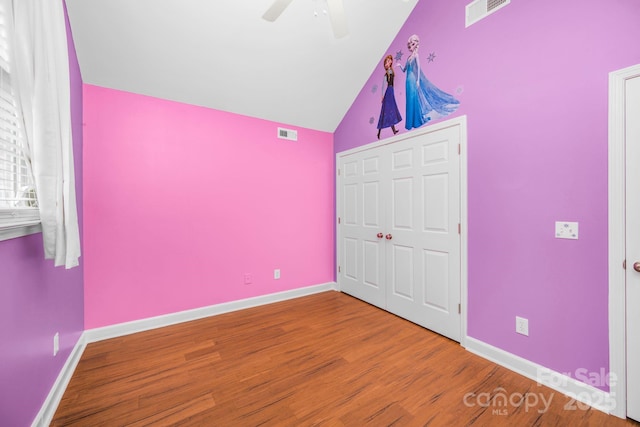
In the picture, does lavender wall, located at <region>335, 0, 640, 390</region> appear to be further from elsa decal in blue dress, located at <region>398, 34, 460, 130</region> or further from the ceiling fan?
the ceiling fan

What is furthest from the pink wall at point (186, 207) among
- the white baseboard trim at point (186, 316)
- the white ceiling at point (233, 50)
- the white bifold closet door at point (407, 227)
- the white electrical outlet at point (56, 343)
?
the white electrical outlet at point (56, 343)

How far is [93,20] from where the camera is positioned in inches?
79.7

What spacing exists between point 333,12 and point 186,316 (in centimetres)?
317

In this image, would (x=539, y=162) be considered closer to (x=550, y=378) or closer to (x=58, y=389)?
(x=550, y=378)

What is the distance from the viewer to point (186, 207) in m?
2.78

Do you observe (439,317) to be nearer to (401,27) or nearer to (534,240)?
(534,240)

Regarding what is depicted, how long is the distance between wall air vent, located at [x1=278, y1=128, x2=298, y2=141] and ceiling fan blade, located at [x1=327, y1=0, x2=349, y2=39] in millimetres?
1673

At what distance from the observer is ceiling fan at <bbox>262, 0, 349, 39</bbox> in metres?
1.61

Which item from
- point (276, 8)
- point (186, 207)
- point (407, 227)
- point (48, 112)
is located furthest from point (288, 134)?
point (48, 112)

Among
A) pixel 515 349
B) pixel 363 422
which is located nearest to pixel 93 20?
pixel 363 422

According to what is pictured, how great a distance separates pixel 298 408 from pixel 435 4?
3.66 metres

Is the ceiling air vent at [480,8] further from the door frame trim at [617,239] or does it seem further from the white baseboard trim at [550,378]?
the white baseboard trim at [550,378]

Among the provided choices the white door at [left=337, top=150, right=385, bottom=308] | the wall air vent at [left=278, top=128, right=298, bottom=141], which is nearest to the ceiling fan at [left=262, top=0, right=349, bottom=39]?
the white door at [left=337, top=150, right=385, bottom=308]

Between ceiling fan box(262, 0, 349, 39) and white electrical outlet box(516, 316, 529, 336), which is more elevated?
ceiling fan box(262, 0, 349, 39)
